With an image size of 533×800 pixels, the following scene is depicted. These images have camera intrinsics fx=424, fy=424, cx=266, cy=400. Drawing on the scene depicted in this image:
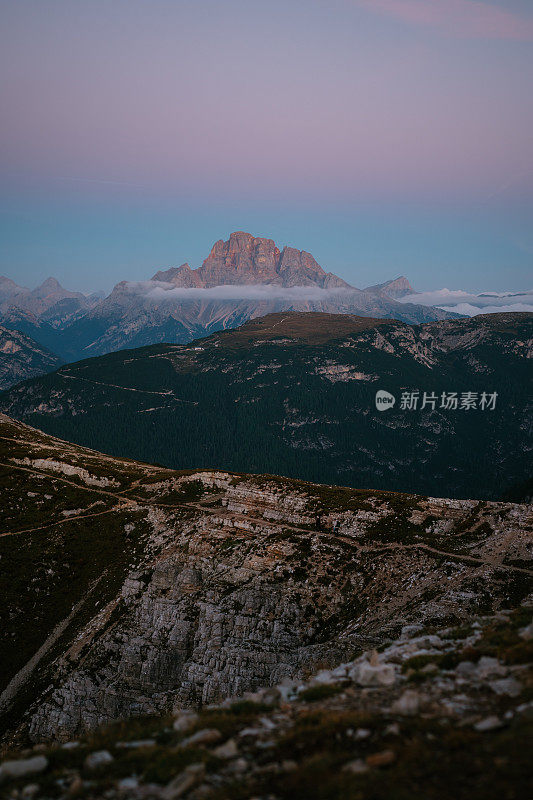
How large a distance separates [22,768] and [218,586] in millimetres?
61933

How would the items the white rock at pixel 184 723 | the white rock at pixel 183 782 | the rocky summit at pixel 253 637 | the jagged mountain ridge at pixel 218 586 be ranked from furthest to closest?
1. the jagged mountain ridge at pixel 218 586
2. the white rock at pixel 184 723
3. the rocky summit at pixel 253 637
4. the white rock at pixel 183 782

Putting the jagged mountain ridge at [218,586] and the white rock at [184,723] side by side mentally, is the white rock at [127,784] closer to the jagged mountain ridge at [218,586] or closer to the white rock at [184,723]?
the white rock at [184,723]

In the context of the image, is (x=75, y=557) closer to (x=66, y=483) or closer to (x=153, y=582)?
(x=153, y=582)

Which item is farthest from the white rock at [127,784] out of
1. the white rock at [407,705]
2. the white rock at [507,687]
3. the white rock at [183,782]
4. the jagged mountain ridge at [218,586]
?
the jagged mountain ridge at [218,586]

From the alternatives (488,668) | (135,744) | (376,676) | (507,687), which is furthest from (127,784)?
(488,668)

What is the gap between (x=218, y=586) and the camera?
72875 millimetres

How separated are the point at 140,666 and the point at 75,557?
2864 cm

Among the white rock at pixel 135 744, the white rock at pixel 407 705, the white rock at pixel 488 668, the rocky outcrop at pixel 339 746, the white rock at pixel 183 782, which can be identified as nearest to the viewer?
the rocky outcrop at pixel 339 746

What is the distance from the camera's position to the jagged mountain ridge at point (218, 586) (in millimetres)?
58469

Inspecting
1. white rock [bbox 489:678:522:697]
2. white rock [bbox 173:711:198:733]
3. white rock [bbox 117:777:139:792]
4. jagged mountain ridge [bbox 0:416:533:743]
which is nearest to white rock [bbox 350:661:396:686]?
white rock [bbox 489:678:522:697]

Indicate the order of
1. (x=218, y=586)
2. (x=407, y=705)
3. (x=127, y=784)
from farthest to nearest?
A: 1. (x=218, y=586)
2. (x=407, y=705)
3. (x=127, y=784)

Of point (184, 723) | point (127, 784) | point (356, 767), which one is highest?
point (356, 767)

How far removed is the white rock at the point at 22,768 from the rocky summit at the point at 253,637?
0.22 ft

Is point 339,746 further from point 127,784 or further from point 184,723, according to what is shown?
point 184,723
